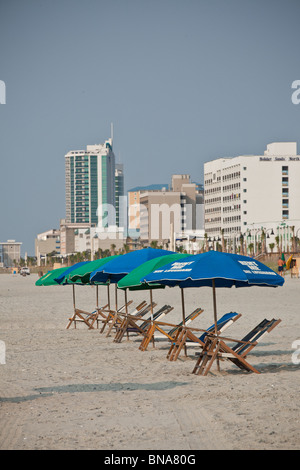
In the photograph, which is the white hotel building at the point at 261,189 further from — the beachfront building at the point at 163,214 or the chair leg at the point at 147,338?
the chair leg at the point at 147,338

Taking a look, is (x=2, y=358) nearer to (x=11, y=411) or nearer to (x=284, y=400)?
(x=11, y=411)

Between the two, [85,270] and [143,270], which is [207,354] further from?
[85,270]

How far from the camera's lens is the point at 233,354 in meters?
11.0

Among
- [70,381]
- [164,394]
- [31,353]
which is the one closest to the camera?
[164,394]

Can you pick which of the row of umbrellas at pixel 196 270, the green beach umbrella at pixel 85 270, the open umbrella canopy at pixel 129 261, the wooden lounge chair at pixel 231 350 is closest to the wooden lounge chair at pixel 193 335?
the row of umbrellas at pixel 196 270

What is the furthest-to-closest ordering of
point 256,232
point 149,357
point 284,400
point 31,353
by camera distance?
point 256,232
point 31,353
point 149,357
point 284,400

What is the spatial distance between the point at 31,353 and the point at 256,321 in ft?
25.5

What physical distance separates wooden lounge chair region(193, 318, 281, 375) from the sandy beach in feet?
0.59

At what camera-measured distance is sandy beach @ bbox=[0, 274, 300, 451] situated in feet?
23.1

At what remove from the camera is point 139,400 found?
29.9ft

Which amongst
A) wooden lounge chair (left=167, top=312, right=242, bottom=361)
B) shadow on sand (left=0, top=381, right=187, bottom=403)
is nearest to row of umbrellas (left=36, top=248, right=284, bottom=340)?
wooden lounge chair (left=167, top=312, right=242, bottom=361)

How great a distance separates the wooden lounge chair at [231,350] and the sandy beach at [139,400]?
7.1 inches

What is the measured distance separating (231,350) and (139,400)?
7.77ft
